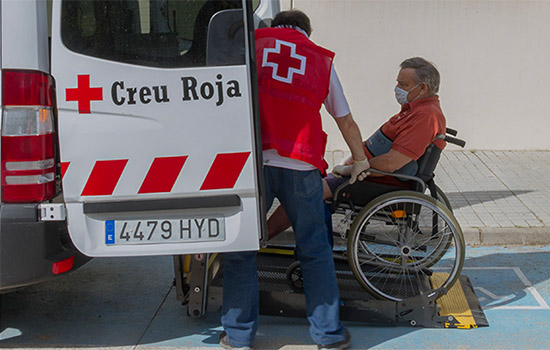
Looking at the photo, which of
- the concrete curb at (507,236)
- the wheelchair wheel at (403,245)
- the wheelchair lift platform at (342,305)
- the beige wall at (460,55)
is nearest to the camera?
the wheelchair lift platform at (342,305)

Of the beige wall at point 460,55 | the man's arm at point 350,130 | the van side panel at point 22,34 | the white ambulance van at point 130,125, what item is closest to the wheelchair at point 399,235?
the man's arm at point 350,130

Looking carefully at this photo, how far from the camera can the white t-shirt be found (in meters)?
3.51

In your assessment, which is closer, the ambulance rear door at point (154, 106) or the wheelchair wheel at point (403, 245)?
the ambulance rear door at point (154, 106)

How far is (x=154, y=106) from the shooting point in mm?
3250

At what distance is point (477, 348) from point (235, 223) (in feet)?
4.85

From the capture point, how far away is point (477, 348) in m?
3.75

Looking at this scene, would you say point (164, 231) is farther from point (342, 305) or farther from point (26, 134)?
point (342, 305)

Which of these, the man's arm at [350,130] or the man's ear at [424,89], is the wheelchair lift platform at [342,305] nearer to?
the man's arm at [350,130]

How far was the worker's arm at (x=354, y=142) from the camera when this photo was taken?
3.67 m

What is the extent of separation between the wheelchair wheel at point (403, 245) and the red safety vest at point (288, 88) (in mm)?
842

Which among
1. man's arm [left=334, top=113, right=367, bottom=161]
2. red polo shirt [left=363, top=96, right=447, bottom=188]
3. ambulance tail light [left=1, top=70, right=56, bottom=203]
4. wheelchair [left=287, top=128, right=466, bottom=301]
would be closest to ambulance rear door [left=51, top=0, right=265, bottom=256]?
ambulance tail light [left=1, top=70, right=56, bottom=203]

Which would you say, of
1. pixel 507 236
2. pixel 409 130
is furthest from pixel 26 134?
pixel 507 236

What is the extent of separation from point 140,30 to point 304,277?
1493 millimetres

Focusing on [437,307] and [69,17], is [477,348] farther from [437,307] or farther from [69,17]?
[69,17]
